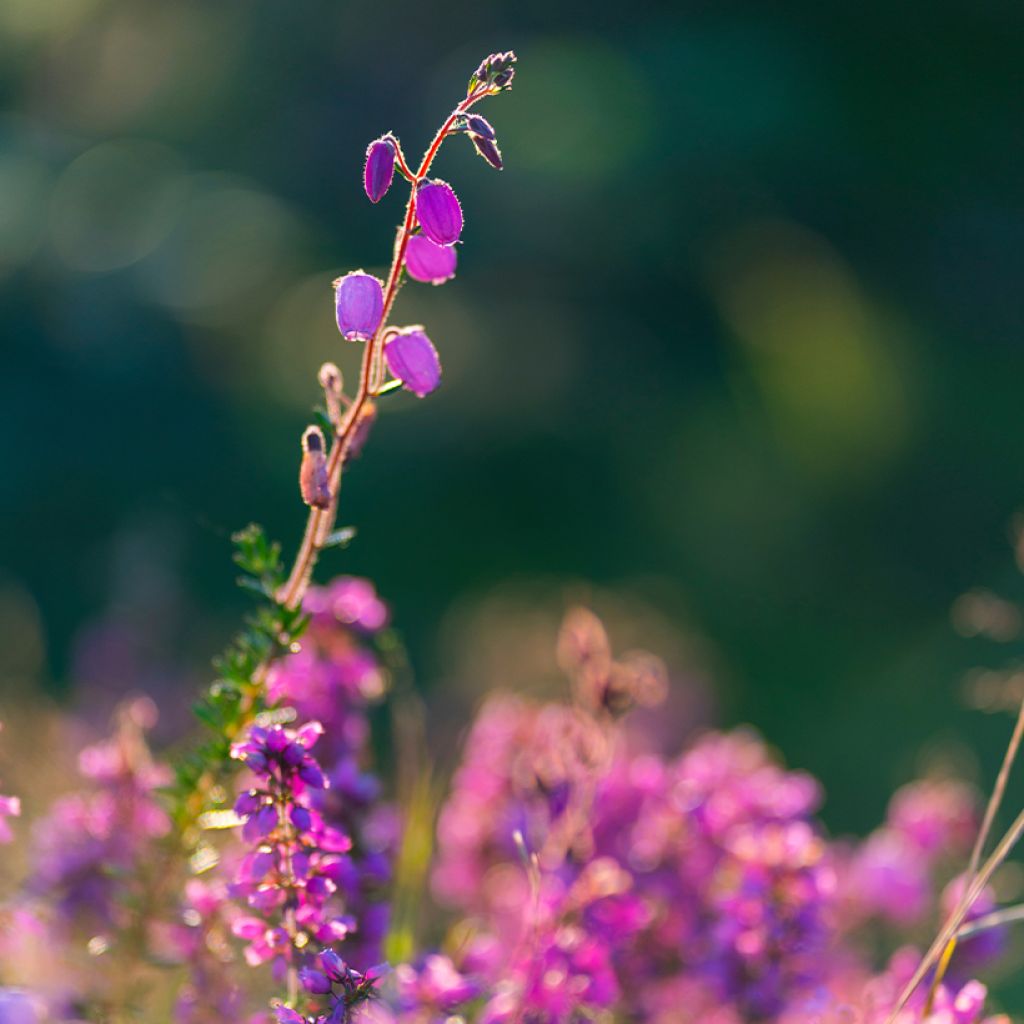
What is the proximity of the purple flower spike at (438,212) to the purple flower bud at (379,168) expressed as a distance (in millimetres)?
28

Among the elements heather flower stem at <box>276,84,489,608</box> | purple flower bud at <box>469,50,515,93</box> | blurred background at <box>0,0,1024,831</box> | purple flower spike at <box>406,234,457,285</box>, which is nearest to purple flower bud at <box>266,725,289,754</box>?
heather flower stem at <box>276,84,489,608</box>

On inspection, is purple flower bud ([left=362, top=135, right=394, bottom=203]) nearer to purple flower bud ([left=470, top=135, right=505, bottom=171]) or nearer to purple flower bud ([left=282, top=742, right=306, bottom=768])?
purple flower bud ([left=470, top=135, right=505, bottom=171])

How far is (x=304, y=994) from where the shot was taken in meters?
0.92

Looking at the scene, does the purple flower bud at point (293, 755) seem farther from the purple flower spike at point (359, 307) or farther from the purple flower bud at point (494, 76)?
the purple flower bud at point (494, 76)

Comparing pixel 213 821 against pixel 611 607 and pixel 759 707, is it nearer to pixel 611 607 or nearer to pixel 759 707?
pixel 611 607

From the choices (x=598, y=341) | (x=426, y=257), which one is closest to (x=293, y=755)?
(x=426, y=257)

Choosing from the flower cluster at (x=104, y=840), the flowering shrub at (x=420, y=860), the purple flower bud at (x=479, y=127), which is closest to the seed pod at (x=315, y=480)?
the flowering shrub at (x=420, y=860)

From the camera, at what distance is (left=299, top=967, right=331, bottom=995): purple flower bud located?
2.72 feet

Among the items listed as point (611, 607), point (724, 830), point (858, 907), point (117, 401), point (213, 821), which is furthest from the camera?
point (117, 401)

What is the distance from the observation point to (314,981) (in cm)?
83

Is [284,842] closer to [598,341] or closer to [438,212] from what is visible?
[438,212]

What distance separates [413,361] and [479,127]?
0.18 meters

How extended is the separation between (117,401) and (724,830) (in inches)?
155

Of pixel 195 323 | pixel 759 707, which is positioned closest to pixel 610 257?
pixel 195 323
